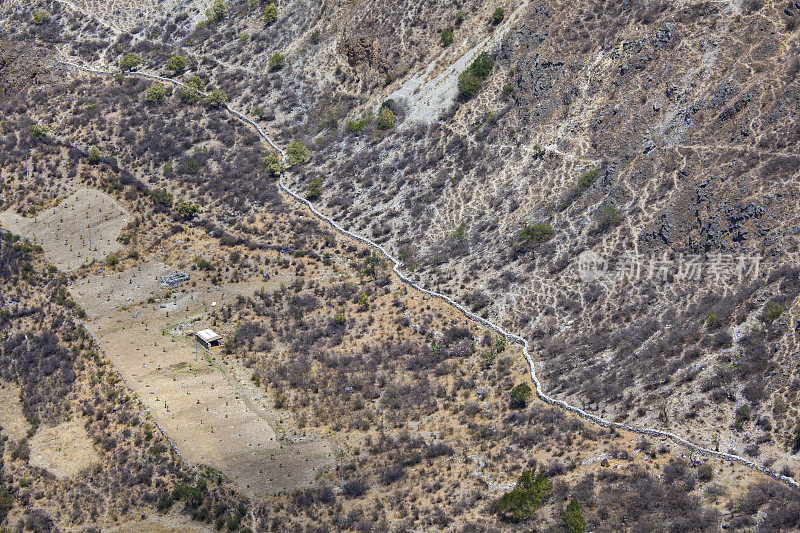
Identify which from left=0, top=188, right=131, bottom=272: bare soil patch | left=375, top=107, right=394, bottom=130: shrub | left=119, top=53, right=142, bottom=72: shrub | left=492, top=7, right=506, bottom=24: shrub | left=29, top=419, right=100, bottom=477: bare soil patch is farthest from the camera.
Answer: left=119, top=53, right=142, bottom=72: shrub

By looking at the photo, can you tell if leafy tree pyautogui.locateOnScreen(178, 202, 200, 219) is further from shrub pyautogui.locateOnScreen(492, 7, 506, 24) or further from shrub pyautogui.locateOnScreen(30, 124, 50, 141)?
shrub pyautogui.locateOnScreen(492, 7, 506, 24)

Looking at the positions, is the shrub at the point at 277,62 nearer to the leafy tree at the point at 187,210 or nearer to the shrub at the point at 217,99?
the shrub at the point at 217,99

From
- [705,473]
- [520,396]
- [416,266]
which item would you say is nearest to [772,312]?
[705,473]

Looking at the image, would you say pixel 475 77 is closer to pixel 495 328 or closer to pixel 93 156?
pixel 495 328

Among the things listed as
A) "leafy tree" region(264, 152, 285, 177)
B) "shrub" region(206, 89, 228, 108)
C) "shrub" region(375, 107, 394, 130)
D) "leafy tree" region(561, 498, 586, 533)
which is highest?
"shrub" region(375, 107, 394, 130)

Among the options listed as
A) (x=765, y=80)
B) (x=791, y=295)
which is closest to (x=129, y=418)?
(x=791, y=295)

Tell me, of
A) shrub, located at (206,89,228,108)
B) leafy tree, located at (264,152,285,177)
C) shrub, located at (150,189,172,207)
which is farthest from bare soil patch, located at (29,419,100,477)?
shrub, located at (206,89,228,108)

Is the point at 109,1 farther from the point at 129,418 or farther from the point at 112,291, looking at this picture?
the point at 129,418
